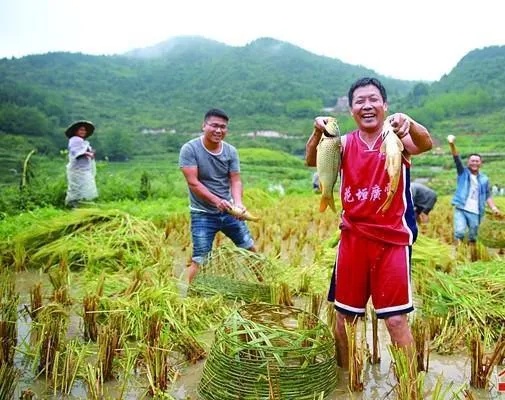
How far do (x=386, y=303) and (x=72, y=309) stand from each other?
260 centimetres

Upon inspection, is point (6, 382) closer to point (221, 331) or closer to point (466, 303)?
point (221, 331)

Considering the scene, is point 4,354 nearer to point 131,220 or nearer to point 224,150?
point 224,150

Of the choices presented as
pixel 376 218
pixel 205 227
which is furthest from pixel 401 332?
pixel 205 227

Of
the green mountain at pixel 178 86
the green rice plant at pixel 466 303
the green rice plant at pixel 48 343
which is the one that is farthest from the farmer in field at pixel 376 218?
the green mountain at pixel 178 86

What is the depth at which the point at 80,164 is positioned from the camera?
8531mm

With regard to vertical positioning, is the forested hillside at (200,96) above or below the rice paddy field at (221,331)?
above

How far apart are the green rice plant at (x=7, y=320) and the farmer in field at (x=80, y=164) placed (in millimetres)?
4707

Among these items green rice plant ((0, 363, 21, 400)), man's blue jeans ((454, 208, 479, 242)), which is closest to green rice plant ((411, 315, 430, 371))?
green rice plant ((0, 363, 21, 400))

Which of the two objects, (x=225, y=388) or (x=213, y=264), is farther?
(x=213, y=264)

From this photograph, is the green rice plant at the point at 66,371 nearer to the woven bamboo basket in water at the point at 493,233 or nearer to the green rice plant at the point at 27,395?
the green rice plant at the point at 27,395

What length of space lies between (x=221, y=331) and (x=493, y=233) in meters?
5.77

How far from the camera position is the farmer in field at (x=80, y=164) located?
8.35 metres

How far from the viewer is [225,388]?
2598 millimetres

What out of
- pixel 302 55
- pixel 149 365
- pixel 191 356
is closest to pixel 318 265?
pixel 191 356
